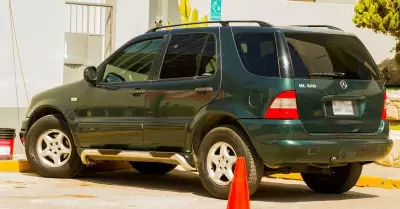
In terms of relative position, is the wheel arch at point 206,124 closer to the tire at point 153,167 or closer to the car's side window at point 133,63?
the car's side window at point 133,63

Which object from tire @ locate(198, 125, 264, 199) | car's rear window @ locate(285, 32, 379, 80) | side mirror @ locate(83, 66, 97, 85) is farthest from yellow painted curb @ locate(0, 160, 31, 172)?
car's rear window @ locate(285, 32, 379, 80)

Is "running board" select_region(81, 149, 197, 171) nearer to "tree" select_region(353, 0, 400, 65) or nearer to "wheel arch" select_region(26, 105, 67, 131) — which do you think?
"wheel arch" select_region(26, 105, 67, 131)

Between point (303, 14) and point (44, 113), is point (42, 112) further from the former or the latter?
point (303, 14)

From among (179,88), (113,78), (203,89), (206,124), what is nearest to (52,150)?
(113,78)

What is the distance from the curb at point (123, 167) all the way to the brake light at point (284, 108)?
302 cm

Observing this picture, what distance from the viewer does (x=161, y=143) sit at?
10.8 meters

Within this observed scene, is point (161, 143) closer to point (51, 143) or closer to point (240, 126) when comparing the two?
point (240, 126)

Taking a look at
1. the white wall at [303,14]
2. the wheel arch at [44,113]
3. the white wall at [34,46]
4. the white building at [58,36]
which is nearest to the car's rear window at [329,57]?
the wheel arch at [44,113]

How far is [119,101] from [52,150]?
136 centimetres

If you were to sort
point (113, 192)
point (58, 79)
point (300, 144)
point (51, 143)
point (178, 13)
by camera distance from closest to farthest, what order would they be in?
1. point (300, 144)
2. point (113, 192)
3. point (51, 143)
4. point (58, 79)
5. point (178, 13)

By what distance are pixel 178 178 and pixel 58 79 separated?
4.09m

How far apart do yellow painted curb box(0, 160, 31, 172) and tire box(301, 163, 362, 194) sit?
382cm

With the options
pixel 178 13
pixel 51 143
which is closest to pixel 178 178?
pixel 51 143

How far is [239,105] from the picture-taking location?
32.9 ft
